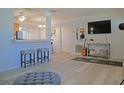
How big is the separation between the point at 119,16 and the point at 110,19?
43 cm

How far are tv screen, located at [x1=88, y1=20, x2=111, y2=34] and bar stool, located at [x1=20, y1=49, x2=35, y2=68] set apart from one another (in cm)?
373

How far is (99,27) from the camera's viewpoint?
6781 millimetres

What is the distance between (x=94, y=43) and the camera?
697 cm

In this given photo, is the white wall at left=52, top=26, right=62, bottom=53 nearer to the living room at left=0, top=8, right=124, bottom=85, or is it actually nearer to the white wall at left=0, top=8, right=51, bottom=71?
the living room at left=0, top=8, right=124, bottom=85

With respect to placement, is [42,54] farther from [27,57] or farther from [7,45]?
[7,45]

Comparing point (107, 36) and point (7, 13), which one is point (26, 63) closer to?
point (7, 13)

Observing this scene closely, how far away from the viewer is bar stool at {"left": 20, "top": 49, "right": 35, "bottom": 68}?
4488mm

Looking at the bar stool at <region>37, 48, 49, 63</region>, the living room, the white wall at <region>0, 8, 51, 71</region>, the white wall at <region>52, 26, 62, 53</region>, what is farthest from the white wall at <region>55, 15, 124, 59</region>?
the white wall at <region>0, 8, 51, 71</region>

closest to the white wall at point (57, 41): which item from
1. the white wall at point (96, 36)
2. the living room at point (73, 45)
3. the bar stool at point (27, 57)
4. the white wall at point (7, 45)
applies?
the living room at point (73, 45)

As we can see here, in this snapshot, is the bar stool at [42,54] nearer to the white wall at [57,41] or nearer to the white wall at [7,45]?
the white wall at [7,45]

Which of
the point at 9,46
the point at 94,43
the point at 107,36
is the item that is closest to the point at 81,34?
the point at 94,43
